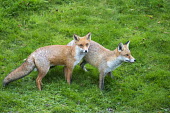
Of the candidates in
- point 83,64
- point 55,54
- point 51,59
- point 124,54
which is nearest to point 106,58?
point 124,54

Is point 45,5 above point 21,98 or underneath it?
above

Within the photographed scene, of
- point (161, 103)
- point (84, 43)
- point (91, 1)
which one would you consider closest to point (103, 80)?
point (84, 43)

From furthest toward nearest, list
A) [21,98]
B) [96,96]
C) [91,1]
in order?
[91,1]
[96,96]
[21,98]

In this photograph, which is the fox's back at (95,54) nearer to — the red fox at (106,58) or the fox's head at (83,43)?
the red fox at (106,58)

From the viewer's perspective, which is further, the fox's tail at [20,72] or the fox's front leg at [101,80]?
the fox's front leg at [101,80]

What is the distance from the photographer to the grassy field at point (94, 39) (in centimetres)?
775

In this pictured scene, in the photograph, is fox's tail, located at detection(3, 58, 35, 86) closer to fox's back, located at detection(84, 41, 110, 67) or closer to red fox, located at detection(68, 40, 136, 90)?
red fox, located at detection(68, 40, 136, 90)

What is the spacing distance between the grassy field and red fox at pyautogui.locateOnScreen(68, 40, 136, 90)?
50cm

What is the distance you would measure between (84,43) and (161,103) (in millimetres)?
2716

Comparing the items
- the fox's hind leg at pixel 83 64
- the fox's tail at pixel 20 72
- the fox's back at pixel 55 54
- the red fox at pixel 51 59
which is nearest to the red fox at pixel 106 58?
the fox's hind leg at pixel 83 64

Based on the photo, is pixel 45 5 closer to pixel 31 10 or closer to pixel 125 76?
pixel 31 10

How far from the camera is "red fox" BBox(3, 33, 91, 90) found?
814cm

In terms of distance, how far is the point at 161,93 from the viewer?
832 centimetres

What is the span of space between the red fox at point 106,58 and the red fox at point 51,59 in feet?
1.40
